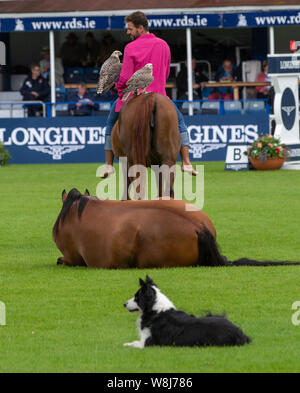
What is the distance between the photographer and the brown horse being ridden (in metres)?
10.7

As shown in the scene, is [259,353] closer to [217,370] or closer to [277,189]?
[217,370]

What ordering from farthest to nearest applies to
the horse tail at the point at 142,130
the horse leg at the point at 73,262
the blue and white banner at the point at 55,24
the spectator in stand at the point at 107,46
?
the spectator in stand at the point at 107,46 < the blue and white banner at the point at 55,24 < the horse tail at the point at 142,130 < the horse leg at the point at 73,262

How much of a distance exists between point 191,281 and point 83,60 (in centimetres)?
2345

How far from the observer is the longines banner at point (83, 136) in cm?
2667

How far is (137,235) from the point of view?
9.20 meters

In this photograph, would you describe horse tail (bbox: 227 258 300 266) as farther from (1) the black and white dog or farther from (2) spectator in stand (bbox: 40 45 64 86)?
(2) spectator in stand (bbox: 40 45 64 86)

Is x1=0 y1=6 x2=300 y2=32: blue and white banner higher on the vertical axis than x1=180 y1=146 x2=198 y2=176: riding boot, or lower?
higher

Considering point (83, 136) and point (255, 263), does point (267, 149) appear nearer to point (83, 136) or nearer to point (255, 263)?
point (83, 136)

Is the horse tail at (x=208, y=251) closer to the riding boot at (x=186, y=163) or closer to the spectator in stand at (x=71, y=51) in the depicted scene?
the riding boot at (x=186, y=163)

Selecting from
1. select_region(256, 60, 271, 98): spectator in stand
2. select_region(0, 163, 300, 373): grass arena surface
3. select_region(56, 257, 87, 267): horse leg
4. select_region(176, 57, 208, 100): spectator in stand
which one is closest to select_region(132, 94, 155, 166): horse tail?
select_region(0, 163, 300, 373): grass arena surface

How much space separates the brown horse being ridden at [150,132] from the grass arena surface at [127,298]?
3.89 ft

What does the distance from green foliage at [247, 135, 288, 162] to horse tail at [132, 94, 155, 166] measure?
1196 centimetres

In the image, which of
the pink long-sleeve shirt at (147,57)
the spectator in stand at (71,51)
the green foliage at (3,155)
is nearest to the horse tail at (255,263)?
the pink long-sleeve shirt at (147,57)
